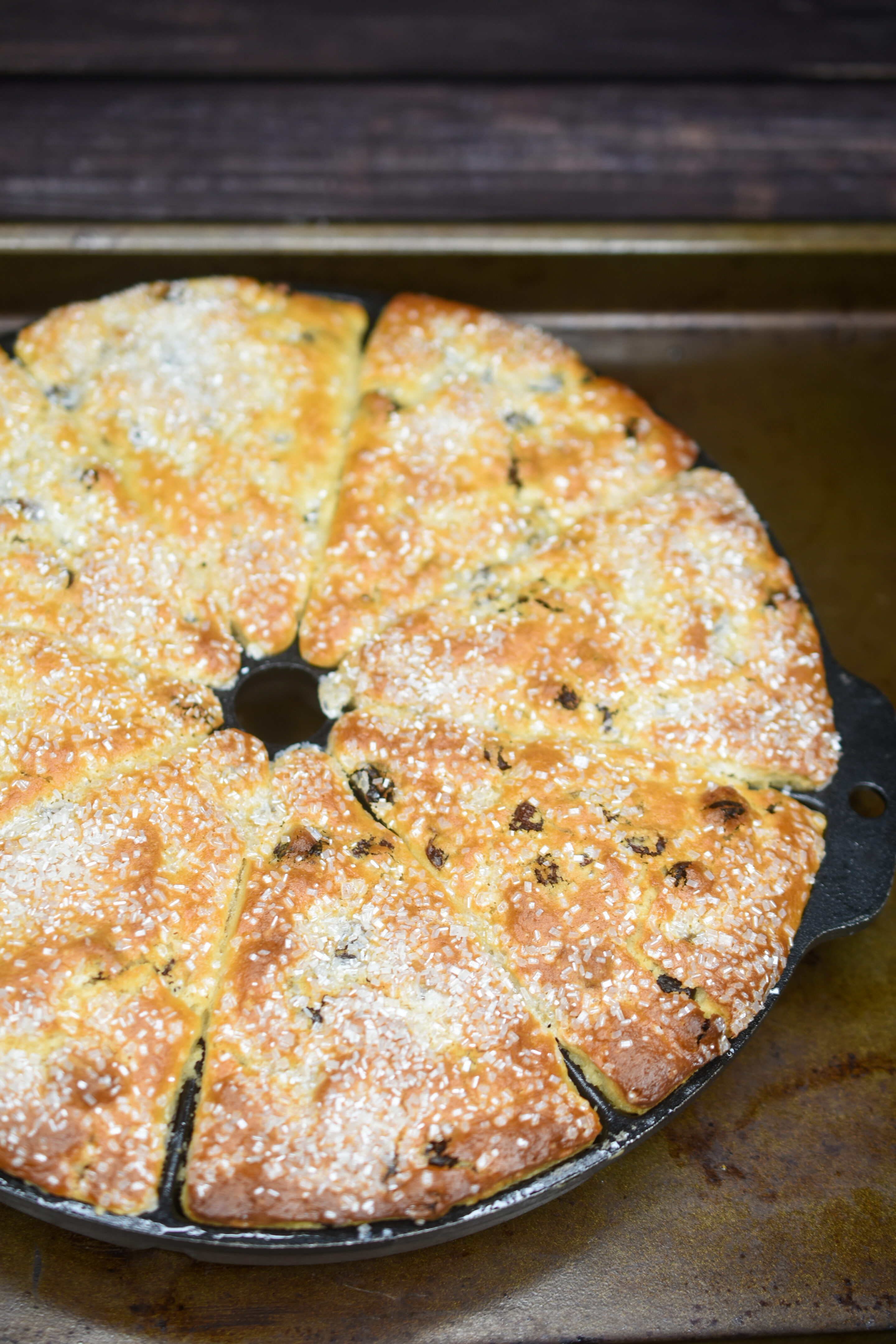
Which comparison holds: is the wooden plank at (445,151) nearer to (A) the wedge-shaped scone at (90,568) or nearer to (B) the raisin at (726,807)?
(A) the wedge-shaped scone at (90,568)

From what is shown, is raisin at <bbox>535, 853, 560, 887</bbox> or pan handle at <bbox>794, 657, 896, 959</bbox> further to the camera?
pan handle at <bbox>794, 657, 896, 959</bbox>

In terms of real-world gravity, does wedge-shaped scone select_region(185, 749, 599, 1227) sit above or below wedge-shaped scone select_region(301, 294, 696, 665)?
below

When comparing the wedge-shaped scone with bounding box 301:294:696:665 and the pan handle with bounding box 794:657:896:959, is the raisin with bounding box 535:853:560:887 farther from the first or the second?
the wedge-shaped scone with bounding box 301:294:696:665

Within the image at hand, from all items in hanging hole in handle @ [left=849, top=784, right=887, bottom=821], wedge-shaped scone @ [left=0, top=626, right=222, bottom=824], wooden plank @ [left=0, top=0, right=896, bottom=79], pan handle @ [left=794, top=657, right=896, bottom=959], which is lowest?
hanging hole in handle @ [left=849, top=784, right=887, bottom=821]

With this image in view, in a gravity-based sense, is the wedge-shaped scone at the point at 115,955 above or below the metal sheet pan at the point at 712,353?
below

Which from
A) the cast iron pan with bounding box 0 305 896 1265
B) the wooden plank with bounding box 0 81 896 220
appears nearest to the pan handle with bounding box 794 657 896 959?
the cast iron pan with bounding box 0 305 896 1265

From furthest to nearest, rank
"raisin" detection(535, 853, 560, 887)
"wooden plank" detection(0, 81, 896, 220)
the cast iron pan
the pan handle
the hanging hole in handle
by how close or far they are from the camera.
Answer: "wooden plank" detection(0, 81, 896, 220) → the hanging hole in handle → the pan handle → "raisin" detection(535, 853, 560, 887) → the cast iron pan

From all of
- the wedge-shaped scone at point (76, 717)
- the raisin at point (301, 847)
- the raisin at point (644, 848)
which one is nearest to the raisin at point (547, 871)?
the raisin at point (644, 848)
